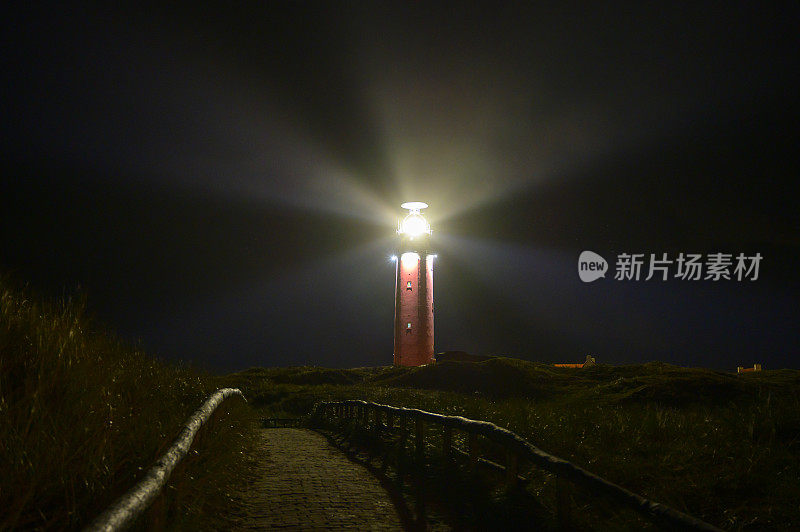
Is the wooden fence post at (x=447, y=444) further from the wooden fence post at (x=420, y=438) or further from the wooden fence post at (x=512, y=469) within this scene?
the wooden fence post at (x=512, y=469)

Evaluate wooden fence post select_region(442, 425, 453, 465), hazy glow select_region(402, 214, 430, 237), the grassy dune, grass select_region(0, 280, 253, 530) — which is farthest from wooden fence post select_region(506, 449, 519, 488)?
hazy glow select_region(402, 214, 430, 237)

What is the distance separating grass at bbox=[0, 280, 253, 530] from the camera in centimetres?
373

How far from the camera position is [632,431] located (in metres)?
8.20

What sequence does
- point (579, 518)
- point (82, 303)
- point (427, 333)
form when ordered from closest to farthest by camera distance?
point (579, 518) < point (82, 303) < point (427, 333)

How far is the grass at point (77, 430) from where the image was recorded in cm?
373

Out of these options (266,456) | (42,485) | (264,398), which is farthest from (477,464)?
(264,398)

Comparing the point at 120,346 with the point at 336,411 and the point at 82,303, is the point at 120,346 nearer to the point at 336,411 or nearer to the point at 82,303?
the point at 82,303

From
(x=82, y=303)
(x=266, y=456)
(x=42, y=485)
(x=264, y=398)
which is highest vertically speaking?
(x=82, y=303)

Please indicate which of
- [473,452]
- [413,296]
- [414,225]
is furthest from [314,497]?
[414,225]

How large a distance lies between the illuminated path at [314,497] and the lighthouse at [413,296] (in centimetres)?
4226

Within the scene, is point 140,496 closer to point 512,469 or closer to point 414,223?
point 512,469

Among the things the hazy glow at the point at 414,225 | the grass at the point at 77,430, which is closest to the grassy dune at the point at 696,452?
the grass at the point at 77,430

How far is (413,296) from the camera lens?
176 feet

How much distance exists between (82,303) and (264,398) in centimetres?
3048
